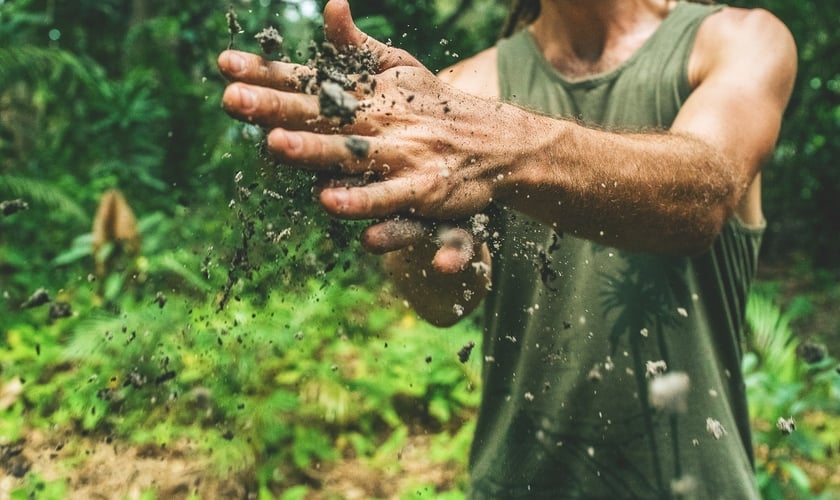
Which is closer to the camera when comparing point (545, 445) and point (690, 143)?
point (690, 143)

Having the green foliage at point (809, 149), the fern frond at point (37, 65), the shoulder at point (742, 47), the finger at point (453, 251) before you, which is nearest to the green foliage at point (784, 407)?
the shoulder at point (742, 47)

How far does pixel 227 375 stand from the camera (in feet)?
9.16

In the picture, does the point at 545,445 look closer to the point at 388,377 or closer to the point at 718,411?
the point at 718,411

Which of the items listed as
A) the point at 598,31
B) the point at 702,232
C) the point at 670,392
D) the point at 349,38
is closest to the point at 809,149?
the point at 598,31

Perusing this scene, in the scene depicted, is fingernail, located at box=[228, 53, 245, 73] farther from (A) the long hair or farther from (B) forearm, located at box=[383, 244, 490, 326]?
(A) the long hair

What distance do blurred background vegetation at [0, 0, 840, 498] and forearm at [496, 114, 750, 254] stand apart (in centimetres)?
32

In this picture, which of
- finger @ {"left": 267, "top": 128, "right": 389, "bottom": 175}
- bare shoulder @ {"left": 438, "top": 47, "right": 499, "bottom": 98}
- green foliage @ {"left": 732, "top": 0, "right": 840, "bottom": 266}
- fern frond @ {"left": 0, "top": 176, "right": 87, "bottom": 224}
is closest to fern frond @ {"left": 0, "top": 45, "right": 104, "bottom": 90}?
fern frond @ {"left": 0, "top": 176, "right": 87, "bottom": 224}

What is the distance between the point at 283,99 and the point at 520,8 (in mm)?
1583

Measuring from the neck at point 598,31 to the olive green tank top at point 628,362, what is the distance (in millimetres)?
107

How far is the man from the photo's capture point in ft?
3.21

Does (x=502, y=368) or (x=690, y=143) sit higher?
(x=690, y=143)

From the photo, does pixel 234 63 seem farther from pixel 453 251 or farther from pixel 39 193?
pixel 39 193

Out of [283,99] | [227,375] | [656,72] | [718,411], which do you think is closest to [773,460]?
[718,411]

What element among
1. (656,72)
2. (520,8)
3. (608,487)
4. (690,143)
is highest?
(520,8)
